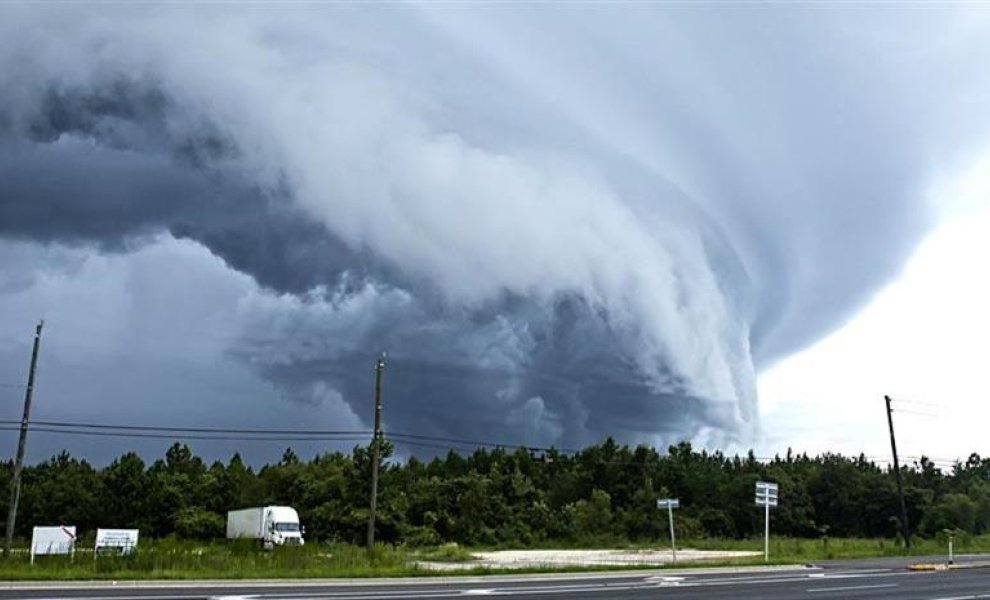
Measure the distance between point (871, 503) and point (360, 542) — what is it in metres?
67.8

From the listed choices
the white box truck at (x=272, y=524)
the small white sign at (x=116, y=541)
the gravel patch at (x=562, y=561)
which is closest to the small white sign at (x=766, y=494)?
the gravel patch at (x=562, y=561)

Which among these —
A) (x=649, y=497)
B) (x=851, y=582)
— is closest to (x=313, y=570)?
(x=851, y=582)

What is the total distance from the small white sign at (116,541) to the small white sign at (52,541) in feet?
3.02

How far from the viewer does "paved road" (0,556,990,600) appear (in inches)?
837

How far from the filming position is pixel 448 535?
78500 mm

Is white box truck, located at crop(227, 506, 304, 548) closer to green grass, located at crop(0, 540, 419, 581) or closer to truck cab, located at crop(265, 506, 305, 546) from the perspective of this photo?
truck cab, located at crop(265, 506, 305, 546)

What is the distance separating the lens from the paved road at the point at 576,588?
21266 millimetres

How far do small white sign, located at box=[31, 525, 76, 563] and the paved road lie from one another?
780 centimetres

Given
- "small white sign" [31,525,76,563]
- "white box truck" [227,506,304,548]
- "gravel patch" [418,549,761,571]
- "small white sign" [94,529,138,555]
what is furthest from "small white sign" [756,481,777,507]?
"white box truck" [227,506,304,548]

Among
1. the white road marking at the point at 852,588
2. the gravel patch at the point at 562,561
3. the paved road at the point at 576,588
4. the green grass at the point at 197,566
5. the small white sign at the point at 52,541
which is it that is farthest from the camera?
the gravel patch at the point at 562,561

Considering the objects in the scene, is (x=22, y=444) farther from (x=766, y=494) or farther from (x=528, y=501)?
(x=528, y=501)

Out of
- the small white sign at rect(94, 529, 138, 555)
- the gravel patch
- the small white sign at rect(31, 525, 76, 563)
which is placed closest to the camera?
the small white sign at rect(94, 529, 138, 555)

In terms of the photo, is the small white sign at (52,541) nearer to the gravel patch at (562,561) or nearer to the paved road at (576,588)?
the paved road at (576,588)

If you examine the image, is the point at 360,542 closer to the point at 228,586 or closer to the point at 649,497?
the point at 649,497
